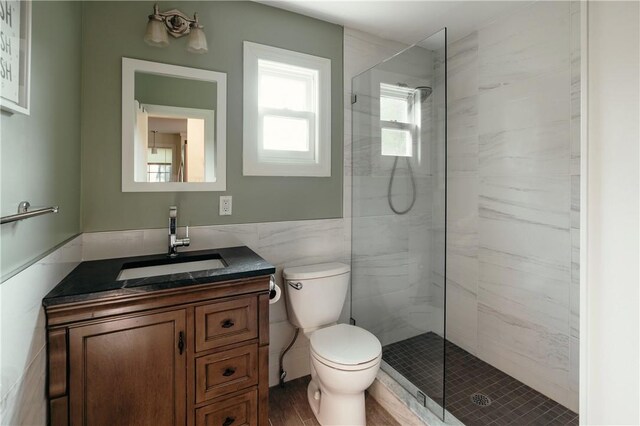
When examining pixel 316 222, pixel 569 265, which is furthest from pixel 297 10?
pixel 569 265

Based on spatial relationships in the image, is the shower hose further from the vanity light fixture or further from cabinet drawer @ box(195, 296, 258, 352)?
the vanity light fixture

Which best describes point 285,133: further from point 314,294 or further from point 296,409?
point 296,409

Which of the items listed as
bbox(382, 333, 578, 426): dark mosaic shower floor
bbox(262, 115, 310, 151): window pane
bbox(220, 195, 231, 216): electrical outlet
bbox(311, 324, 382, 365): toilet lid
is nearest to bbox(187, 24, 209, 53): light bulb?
bbox(262, 115, 310, 151): window pane

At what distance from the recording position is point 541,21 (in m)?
1.91

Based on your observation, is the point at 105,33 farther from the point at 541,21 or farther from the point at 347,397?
the point at 541,21

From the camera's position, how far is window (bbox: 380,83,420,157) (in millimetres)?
1920

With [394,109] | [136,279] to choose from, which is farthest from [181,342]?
[394,109]

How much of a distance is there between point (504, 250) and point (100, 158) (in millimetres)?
2550

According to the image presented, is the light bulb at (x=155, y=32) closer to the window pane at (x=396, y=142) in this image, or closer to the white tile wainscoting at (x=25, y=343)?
the white tile wainscoting at (x=25, y=343)

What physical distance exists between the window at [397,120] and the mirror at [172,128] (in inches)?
40.4

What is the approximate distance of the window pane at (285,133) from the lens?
6.74 ft

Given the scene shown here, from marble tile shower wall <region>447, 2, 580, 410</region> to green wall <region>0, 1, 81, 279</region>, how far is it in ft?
7.96

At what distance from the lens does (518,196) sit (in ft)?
6.73

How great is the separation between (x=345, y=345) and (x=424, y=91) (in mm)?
1535
